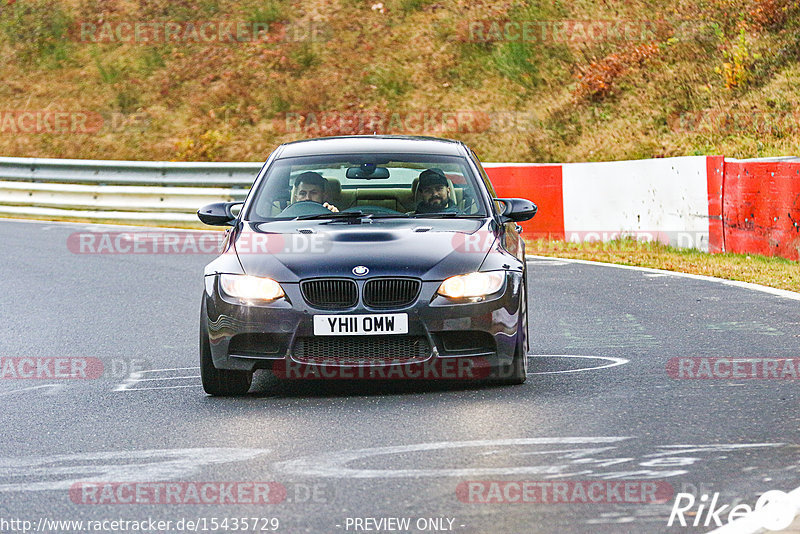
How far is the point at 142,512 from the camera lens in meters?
5.07

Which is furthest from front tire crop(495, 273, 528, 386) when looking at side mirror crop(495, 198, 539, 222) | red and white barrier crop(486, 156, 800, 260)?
red and white barrier crop(486, 156, 800, 260)

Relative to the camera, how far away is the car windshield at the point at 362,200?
859 centimetres

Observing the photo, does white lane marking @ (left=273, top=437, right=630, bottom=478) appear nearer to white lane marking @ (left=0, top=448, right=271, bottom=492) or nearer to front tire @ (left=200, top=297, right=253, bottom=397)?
white lane marking @ (left=0, top=448, right=271, bottom=492)

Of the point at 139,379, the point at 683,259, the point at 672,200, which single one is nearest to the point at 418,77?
the point at 672,200

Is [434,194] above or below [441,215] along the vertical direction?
above

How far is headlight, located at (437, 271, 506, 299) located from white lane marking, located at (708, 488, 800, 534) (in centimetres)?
275

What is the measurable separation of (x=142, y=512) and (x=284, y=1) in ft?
107

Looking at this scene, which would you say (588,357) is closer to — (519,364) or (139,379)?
(519,364)

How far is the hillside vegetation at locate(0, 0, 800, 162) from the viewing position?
2628 cm

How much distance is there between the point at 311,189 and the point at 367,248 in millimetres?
1294

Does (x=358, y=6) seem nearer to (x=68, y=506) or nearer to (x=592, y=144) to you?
(x=592, y=144)

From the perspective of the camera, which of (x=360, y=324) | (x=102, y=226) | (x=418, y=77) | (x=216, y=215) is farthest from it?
(x=418, y=77)

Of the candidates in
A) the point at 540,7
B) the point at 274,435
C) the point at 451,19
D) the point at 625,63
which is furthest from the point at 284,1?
the point at 274,435

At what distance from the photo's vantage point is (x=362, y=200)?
909cm
